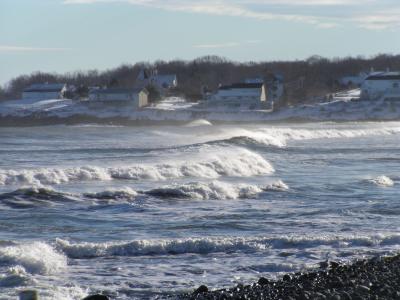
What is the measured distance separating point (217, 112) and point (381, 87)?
22643 mm

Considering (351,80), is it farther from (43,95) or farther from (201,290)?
(201,290)

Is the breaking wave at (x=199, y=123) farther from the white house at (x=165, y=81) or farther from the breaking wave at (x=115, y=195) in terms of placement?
the breaking wave at (x=115, y=195)

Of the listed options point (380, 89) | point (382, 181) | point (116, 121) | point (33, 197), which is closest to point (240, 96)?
point (116, 121)

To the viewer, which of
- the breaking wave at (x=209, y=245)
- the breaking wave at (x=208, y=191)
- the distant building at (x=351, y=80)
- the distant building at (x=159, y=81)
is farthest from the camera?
the distant building at (x=351, y=80)

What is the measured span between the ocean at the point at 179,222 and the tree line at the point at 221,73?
98.7 metres

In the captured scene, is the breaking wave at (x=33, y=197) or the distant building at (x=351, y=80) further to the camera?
the distant building at (x=351, y=80)

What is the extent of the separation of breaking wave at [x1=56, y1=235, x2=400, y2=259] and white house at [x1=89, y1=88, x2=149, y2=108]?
9379 centimetres

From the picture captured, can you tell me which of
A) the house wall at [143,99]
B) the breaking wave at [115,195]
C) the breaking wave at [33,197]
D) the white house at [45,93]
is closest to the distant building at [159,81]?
the white house at [45,93]

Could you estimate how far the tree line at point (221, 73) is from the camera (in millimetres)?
138875

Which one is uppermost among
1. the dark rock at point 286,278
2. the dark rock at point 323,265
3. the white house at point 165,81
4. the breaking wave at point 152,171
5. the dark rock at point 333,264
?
the white house at point 165,81

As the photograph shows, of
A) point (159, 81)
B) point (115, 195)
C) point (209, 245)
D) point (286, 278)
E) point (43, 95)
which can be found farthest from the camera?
point (159, 81)

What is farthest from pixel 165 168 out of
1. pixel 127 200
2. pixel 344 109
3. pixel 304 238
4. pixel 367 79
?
pixel 367 79

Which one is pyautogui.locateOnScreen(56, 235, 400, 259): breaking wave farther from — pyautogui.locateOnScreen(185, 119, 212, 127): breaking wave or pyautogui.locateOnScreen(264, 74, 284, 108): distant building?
pyautogui.locateOnScreen(264, 74, 284, 108): distant building

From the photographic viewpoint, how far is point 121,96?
111 metres
